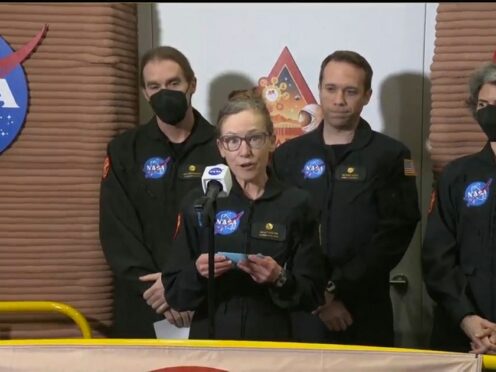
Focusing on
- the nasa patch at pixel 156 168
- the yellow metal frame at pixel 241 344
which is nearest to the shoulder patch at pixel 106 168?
the nasa patch at pixel 156 168

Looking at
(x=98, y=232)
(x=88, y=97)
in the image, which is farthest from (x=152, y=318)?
(x=88, y=97)

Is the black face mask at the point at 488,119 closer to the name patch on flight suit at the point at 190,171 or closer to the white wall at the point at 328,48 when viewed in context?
Result: the white wall at the point at 328,48

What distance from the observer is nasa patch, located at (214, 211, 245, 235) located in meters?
2.28

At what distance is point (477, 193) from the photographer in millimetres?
2604

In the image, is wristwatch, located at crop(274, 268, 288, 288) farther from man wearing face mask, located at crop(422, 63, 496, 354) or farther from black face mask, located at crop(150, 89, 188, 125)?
black face mask, located at crop(150, 89, 188, 125)

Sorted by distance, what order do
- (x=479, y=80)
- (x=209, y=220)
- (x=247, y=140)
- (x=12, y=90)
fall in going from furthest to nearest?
(x=12, y=90)
(x=479, y=80)
(x=247, y=140)
(x=209, y=220)

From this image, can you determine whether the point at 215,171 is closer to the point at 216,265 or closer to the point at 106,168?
the point at 216,265

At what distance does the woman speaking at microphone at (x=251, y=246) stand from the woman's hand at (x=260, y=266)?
0.05 metres

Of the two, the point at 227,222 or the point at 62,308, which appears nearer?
the point at 227,222

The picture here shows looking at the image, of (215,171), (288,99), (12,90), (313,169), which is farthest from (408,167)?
(12,90)

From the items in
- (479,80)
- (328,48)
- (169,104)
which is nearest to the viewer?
(479,80)

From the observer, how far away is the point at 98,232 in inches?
127

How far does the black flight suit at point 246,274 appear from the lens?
2.23 m

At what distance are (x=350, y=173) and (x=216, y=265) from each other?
2.94 feet
